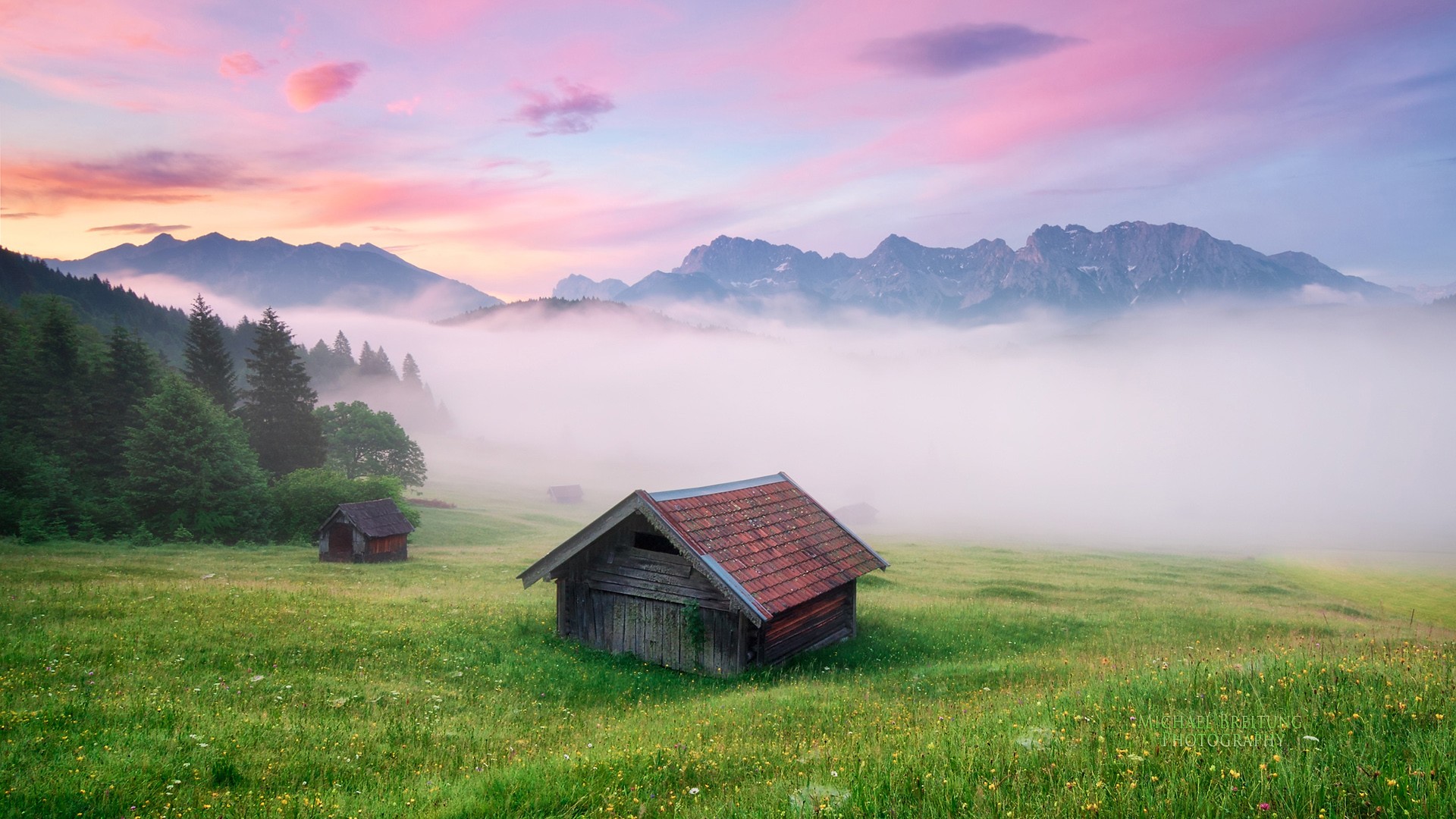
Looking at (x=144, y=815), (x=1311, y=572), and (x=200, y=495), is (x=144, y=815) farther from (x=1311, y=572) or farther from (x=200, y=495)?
(x=1311, y=572)

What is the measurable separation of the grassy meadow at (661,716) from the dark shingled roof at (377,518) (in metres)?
20.0

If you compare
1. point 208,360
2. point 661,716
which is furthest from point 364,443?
point 661,716

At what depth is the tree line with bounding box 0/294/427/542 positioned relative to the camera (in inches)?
1857

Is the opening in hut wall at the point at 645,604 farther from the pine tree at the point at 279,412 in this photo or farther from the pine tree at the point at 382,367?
the pine tree at the point at 382,367

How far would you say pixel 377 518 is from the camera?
48.0 metres

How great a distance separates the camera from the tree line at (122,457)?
4716cm

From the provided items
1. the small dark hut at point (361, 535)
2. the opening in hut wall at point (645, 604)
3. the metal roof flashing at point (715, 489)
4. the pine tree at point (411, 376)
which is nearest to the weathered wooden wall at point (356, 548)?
the small dark hut at point (361, 535)

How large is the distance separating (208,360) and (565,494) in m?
50.6

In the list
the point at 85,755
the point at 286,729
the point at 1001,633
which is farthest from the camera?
the point at 1001,633

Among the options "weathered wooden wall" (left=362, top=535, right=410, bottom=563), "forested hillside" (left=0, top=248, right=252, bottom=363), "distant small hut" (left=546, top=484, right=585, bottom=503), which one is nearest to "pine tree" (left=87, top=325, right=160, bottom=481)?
"weathered wooden wall" (left=362, top=535, right=410, bottom=563)

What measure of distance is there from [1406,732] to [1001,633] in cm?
1723

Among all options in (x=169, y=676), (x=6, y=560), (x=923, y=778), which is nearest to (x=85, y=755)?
(x=169, y=676)

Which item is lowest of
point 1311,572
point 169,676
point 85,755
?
point 1311,572

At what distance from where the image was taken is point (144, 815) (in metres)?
7.46
